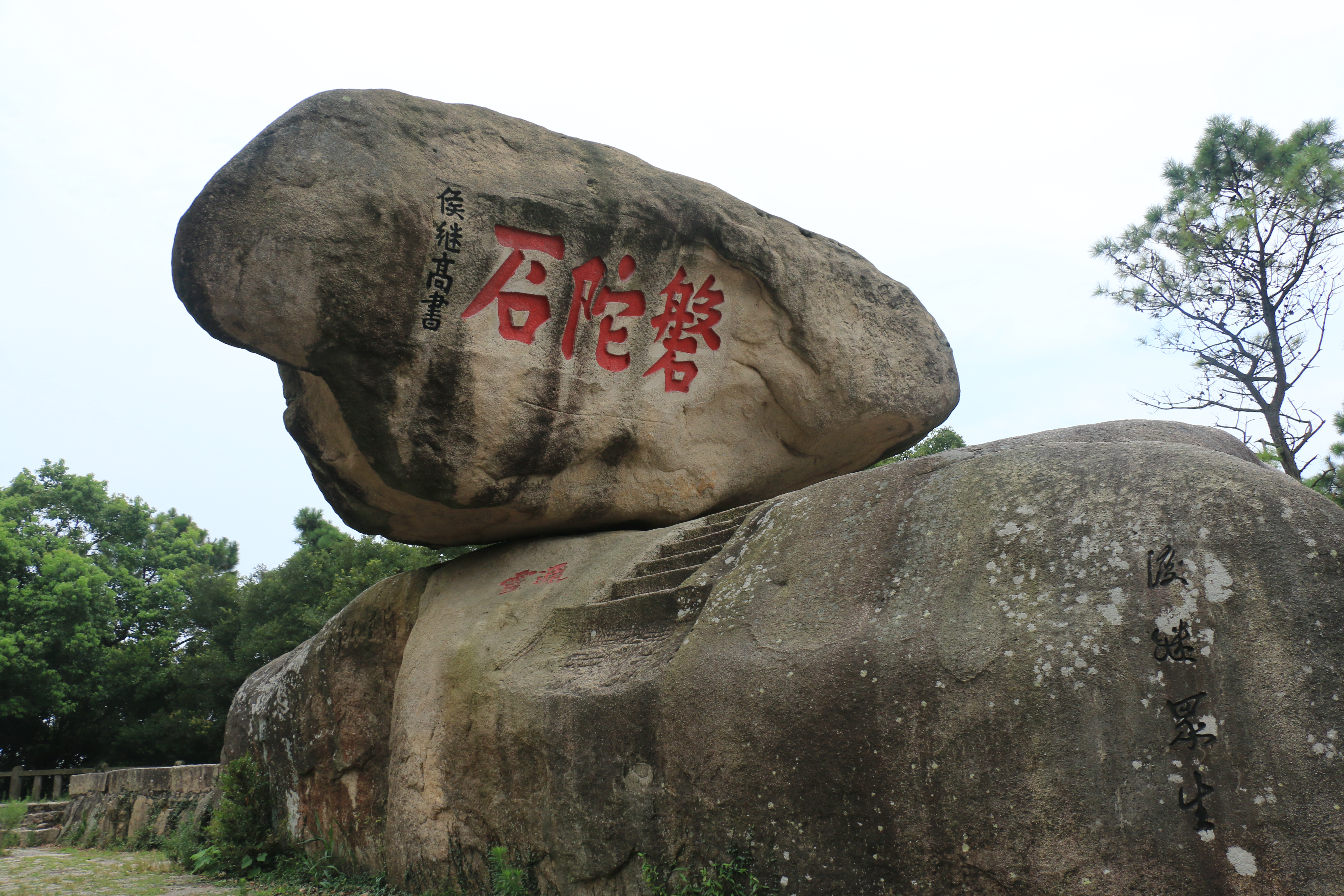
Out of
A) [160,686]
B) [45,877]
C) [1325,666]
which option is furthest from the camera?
[160,686]

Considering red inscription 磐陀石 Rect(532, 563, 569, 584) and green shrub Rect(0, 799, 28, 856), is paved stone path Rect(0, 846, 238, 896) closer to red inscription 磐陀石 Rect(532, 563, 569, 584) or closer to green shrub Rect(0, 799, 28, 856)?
green shrub Rect(0, 799, 28, 856)

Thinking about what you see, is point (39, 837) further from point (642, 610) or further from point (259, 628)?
point (642, 610)

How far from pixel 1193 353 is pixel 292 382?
11014 millimetres

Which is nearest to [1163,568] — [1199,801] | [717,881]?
[1199,801]

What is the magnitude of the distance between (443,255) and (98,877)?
5189 mm

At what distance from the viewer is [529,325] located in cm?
521

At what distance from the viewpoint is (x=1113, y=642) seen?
112 inches

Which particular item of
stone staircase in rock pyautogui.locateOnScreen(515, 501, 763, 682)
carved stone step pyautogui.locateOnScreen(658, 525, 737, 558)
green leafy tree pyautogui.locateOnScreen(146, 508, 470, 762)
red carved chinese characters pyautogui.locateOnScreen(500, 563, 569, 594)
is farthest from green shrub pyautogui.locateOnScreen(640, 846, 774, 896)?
green leafy tree pyautogui.locateOnScreen(146, 508, 470, 762)

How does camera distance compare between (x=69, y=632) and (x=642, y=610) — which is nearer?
(x=642, y=610)

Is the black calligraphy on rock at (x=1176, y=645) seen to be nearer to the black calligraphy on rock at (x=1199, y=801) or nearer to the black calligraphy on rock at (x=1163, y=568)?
the black calligraphy on rock at (x=1163, y=568)

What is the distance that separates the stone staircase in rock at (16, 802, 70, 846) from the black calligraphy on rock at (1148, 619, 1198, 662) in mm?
10720

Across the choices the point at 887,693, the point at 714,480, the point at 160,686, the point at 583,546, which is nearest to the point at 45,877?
the point at 583,546

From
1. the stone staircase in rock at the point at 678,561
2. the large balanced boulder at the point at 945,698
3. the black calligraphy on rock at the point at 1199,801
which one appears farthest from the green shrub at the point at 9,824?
the black calligraphy on rock at the point at 1199,801

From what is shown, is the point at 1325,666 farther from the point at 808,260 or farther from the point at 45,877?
the point at 45,877
